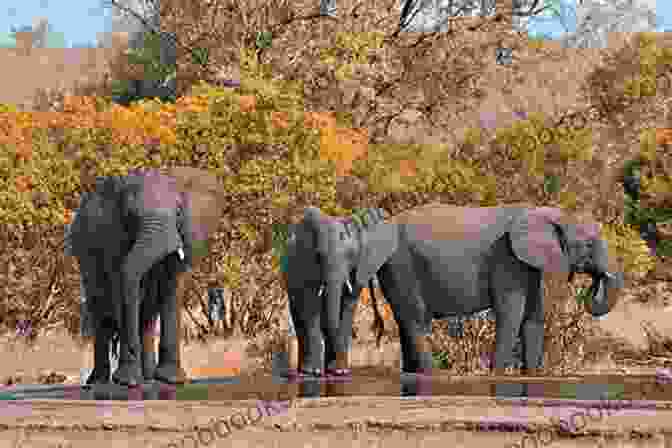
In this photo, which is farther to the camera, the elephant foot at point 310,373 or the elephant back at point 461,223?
the elephant back at point 461,223

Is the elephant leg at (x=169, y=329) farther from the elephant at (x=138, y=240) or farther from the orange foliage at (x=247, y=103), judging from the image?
the orange foliage at (x=247, y=103)

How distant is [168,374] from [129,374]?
75cm

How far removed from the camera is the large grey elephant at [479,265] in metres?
14.9

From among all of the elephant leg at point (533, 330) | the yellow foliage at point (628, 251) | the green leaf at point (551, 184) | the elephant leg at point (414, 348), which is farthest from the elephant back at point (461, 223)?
the green leaf at point (551, 184)

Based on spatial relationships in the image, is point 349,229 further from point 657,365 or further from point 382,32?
point 382,32

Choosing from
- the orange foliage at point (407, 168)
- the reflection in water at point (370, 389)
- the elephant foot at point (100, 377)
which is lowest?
the reflection in water at point (370, 389)

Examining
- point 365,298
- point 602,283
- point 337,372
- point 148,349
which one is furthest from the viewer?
point 365,298

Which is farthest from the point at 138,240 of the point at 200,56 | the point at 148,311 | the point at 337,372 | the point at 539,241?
the point at 200,56

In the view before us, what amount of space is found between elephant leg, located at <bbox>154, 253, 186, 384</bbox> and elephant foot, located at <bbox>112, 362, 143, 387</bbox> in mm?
614

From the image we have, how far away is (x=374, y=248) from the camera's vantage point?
14.9 m

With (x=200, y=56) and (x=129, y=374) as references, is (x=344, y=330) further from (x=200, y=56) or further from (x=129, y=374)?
(x=200, y=56)

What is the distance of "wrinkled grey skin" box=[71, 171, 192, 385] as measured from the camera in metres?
12.3

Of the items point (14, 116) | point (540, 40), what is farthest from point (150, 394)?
point (540, 40)

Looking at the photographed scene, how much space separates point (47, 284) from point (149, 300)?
44.0 feet
